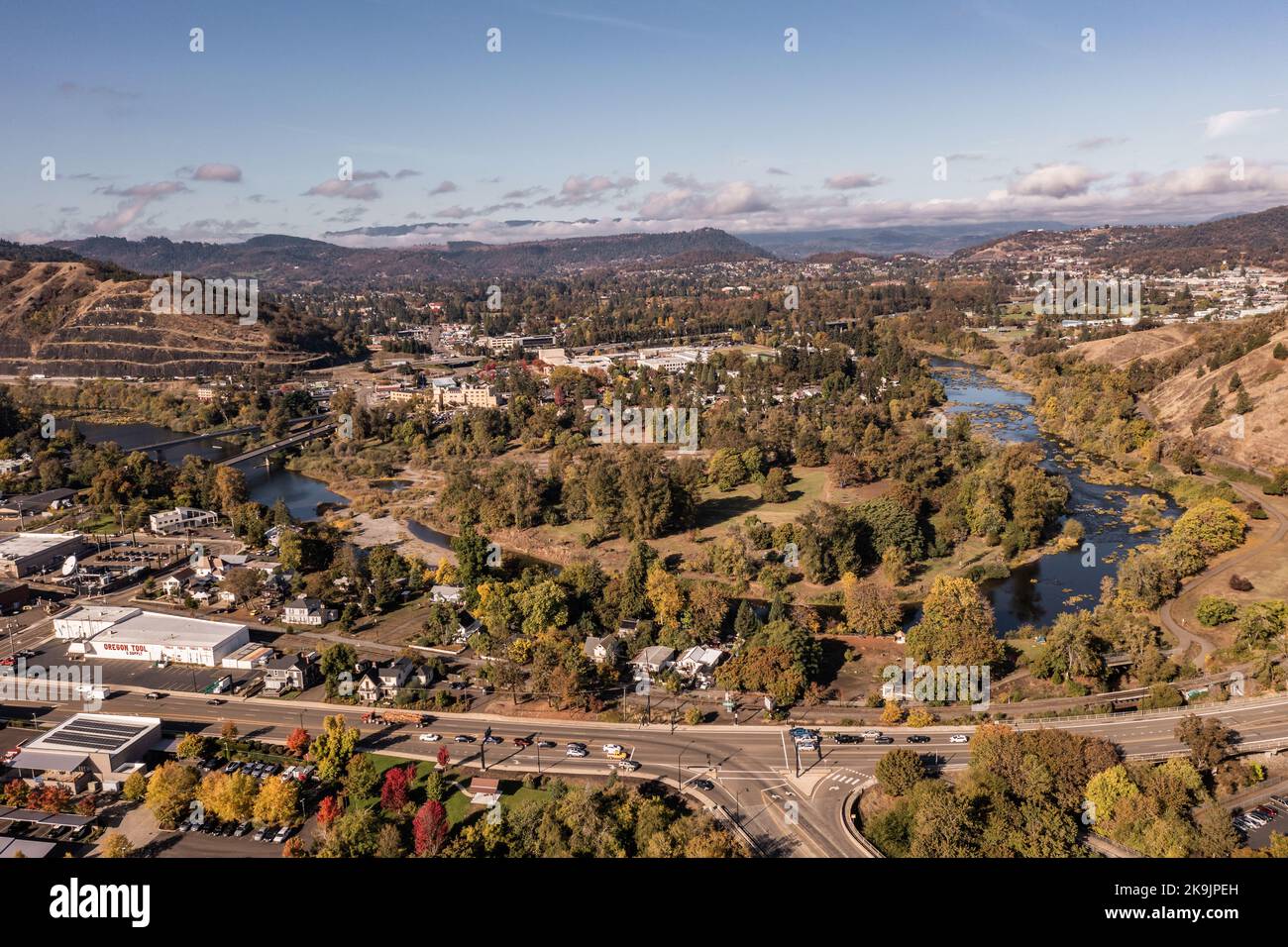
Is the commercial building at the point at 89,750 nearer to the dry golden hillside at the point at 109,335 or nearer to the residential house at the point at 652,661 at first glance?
the residential house at the point at 652,661

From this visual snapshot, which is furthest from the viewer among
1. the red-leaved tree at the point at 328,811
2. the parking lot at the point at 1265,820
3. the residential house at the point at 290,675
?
the residential house at the point at 290,675

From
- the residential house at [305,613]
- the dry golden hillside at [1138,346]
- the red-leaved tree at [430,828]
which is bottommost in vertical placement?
the red-leaved tree at [430,828]

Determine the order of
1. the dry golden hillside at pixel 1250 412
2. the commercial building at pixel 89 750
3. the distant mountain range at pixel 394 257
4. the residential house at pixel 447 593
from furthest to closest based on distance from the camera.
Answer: the distant mountain range at pixel 394 257 → the dry golden hillside at pixel 1250 412 → the residential house at pixel 447 593 → the commercial building at pixel 89 750

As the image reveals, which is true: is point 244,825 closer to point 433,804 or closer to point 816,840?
point 433,804

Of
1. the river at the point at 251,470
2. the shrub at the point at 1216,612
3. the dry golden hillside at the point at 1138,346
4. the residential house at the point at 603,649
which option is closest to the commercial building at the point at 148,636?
the residential house at the point at 603,649

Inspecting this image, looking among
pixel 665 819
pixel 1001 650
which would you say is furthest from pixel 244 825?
pixel 1001 650

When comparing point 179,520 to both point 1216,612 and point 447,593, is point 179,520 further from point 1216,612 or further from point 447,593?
point 1216,612
